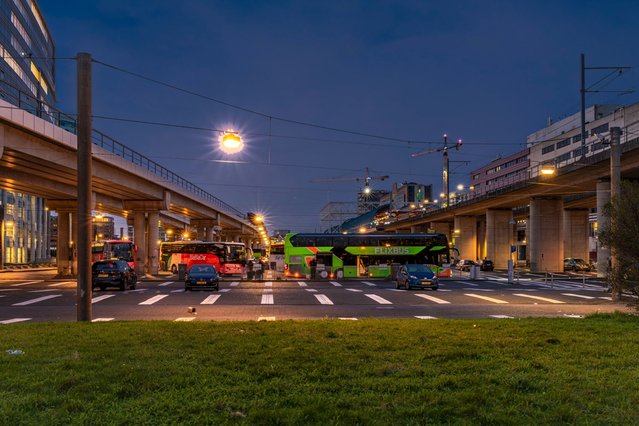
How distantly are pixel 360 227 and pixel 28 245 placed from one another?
63.1 meters

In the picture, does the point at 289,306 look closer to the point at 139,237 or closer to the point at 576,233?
the point at 139,237

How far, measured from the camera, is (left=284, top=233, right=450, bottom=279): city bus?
4650cm

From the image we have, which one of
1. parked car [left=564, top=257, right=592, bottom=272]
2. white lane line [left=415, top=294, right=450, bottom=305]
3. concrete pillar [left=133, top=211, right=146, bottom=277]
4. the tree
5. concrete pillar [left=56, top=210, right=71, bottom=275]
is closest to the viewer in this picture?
the tree

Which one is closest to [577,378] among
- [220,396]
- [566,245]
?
[220,396]

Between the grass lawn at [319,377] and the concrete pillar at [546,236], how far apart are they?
1926 inches

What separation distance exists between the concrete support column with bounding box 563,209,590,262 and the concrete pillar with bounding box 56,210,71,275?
60.4 m

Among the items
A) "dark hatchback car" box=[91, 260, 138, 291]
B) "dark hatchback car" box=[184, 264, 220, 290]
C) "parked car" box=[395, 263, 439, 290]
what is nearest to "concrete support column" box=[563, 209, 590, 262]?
"parked car" box=[395, 263, 439, 290]

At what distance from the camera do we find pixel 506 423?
211 inches

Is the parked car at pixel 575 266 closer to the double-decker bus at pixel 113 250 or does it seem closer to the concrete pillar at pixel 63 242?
the double-decker bus at pixel 113 250

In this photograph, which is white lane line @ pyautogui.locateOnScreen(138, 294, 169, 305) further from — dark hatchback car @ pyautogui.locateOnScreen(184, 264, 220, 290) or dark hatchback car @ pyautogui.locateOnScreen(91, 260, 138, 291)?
dark hatchback car @ pyautogui.locateOnScreen(91, 260, 138, 291)

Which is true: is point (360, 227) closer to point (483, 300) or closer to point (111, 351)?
point (483, 300)

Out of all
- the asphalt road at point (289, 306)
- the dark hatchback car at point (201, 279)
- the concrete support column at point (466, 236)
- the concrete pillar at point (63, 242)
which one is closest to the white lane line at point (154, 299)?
the asphalt road at point (289, 306)

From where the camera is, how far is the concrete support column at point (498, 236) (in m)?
71.8

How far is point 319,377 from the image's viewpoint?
279 inches
